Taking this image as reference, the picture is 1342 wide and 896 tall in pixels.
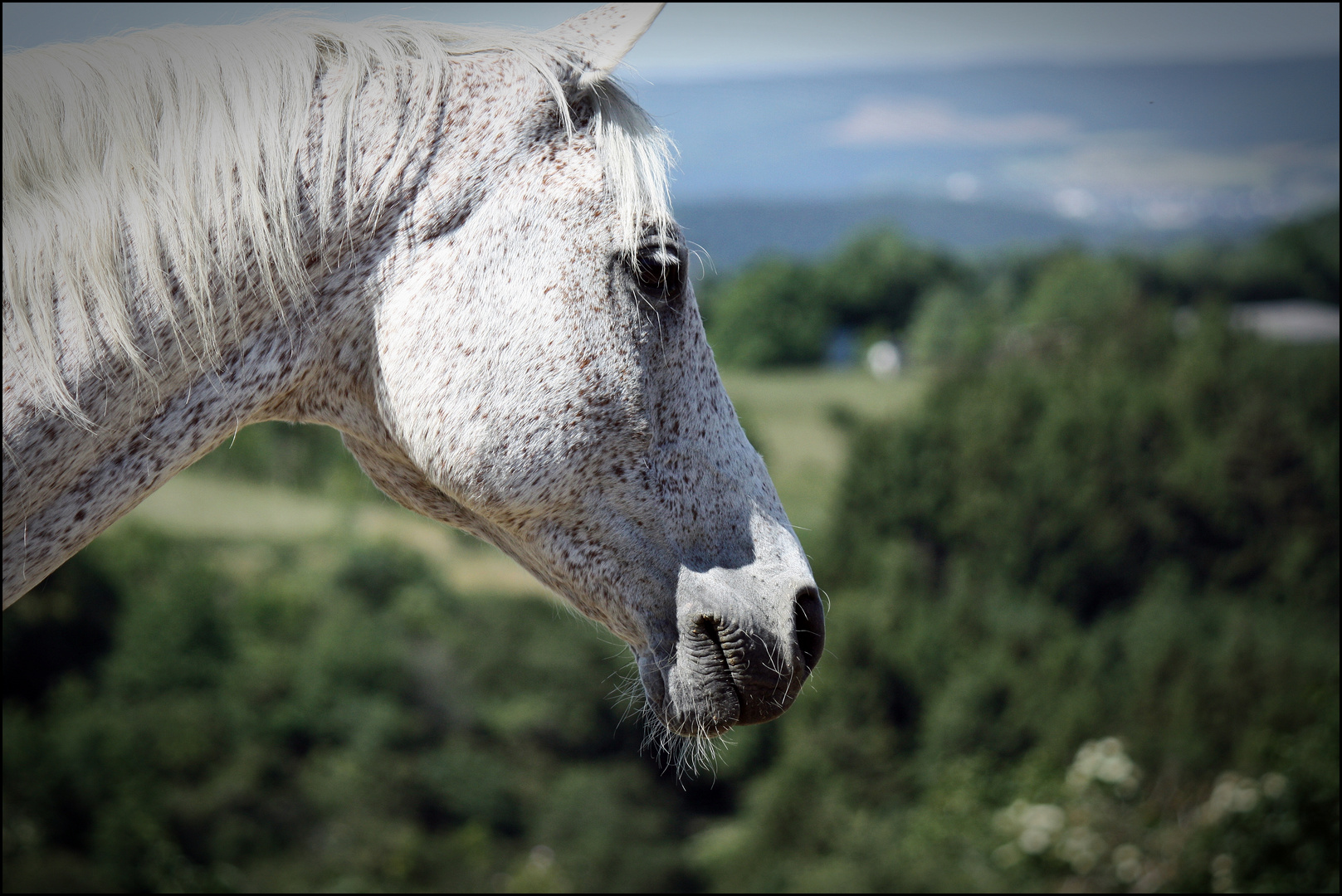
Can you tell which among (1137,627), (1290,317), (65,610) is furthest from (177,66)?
(1290,317)

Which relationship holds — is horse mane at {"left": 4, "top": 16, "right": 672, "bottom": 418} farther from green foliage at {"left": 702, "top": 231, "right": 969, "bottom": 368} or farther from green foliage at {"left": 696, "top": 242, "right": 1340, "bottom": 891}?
green foliage at {"left": 702, "top": 231, "right": 969, "bottom": 368}

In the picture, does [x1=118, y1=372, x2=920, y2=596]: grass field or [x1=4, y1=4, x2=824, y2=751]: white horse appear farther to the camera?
[x1=118, y1=372, x2=920, y2=596]: grass field

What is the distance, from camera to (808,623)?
1.26 metres

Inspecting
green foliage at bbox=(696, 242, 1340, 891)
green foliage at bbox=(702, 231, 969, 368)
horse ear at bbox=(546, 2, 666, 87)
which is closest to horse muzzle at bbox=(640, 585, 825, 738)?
horse ear at bbox=(546, 2, 666, 87)

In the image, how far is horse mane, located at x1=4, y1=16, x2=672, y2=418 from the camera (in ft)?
3.20

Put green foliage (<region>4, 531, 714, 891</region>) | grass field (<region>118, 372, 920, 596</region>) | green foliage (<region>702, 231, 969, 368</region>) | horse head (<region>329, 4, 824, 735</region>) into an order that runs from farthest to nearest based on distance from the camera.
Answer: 1. green foliage (<region>702, 231, 969, 368</region>)
2. grass field (<region>118, 372, 920, 596</region>)
3. green foliage (<region>4, 531, 714, 891</region>)
4. horse head (<region>329, 4, 824, 735</region>)

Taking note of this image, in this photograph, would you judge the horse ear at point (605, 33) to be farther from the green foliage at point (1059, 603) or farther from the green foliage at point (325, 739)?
the green foliage at point (325, 739)

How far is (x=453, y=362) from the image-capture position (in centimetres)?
111

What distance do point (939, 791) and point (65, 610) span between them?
1931 cm

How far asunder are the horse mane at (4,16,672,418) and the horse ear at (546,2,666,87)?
0.06 metres

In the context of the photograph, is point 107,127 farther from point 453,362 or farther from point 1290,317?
point 1290,317

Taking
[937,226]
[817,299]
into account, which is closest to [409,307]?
[817,299]

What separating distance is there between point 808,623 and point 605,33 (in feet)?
2.69

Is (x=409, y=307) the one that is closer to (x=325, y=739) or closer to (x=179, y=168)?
(x=179, y=168)
